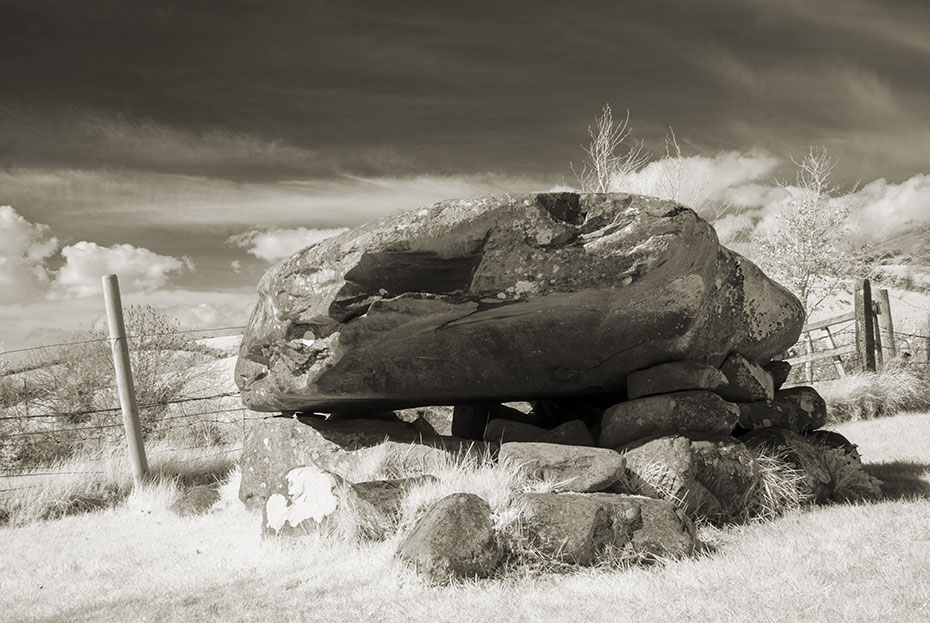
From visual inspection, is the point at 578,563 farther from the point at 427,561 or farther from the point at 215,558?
the point at 215,558

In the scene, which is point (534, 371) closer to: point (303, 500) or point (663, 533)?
point (663, 533)

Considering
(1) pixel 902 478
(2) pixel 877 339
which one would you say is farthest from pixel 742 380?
(2) pixel 877 339

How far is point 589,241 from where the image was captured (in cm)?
659

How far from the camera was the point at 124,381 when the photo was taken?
32.9ft

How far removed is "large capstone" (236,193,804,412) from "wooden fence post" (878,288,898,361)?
10385mm

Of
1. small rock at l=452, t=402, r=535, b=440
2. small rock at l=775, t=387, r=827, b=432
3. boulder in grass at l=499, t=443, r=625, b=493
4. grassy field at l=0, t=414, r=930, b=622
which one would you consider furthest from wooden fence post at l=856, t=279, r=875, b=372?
boulder in grass at l=499, t=443, r=625, b=493

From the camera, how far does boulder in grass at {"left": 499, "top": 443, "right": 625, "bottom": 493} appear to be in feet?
20.7

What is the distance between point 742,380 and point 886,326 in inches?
458

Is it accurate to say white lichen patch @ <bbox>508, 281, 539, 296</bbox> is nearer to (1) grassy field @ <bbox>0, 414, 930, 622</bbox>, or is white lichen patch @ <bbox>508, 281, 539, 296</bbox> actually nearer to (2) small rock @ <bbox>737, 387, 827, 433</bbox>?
(1) grassy field @ <bbox>0, 414, 930, 622</bbox>

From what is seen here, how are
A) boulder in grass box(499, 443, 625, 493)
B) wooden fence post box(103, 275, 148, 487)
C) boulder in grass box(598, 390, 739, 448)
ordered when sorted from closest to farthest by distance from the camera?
boulder in grass box(499, 443, 625, 493) → boulder in grass box(598, 390, 739, 448) → wooden fence post box(103, 275, 148, 487)

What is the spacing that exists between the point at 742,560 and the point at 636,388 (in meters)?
2.60

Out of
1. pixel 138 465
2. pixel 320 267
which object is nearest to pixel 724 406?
pixel 320 267

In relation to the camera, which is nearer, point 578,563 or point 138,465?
point 578,563

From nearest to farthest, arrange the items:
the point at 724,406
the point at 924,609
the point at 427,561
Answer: the point at 924,609
the point at 427,561
the point at 724,406
